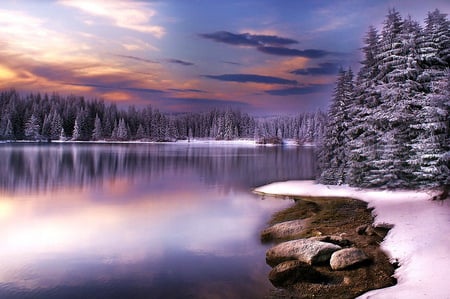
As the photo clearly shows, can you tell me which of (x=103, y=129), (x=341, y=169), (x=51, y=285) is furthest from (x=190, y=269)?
(x=103, y=129)

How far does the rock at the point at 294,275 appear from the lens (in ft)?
37.7

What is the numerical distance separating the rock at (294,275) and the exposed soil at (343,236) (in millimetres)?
170

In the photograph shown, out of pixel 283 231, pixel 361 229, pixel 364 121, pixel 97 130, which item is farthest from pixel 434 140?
pixel 97 130

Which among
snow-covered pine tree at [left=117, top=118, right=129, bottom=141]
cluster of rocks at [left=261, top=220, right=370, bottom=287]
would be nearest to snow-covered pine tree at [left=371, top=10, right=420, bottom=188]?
cluster of rocks at [left=261, top=220, right=370, bottom=287]

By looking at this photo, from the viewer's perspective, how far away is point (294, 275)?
11.6m

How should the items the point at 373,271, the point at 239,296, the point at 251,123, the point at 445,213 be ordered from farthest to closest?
the point at 251,123, the point at 445,213, the point at 373,271, the point at 239,296

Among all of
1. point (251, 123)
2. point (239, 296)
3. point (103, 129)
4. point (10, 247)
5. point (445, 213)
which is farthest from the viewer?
point (251, 123)

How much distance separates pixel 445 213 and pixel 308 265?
8.54 m

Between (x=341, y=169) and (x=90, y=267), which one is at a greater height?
(x=341, y=169)

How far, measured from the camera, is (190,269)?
13062 millimetres

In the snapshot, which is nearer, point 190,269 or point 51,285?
point 51,285

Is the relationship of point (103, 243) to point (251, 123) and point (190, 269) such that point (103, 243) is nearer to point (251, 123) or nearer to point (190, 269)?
point (190, 269)

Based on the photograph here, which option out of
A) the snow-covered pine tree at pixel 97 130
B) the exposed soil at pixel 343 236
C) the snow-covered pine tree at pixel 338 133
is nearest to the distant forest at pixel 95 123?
the snow-covered pine tree at pixel 97 130

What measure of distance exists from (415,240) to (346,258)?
314cm
